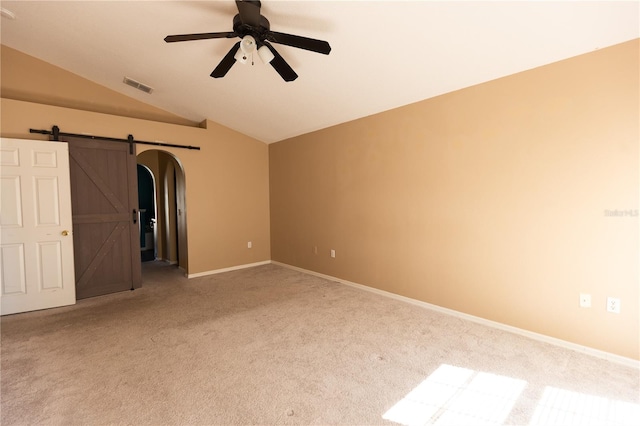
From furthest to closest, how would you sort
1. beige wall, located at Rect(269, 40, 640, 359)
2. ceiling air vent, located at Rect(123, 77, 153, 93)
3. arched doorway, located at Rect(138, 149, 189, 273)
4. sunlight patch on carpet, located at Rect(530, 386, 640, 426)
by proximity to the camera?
arched doorway, located at Rect(138, 149, 189, 273), ceiling air vent, located at Rect(123, 77, 153, 93), beige wall, located at Rect(269, 40, 640, 359), sunlight patch on carpet, located at Rect(530, 386, 640, 426)

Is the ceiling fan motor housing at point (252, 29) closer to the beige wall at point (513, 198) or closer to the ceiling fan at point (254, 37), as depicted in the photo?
the ceiling fan at point (254, 37)

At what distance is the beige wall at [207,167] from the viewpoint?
12.4 ft

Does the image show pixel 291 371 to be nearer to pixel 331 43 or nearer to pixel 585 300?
pixel 585 300

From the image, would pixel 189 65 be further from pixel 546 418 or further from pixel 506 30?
pixel 546 418

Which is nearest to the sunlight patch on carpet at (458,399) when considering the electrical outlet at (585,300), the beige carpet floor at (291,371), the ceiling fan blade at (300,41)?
the beige carpet floor at (291,371)

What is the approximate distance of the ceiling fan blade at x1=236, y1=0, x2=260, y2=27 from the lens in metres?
1.93

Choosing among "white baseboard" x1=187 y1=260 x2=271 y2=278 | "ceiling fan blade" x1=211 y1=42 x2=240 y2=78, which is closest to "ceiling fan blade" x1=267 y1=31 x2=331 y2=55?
"ceiling fan blade" x1=211 y1=42 x2=240 y2=78

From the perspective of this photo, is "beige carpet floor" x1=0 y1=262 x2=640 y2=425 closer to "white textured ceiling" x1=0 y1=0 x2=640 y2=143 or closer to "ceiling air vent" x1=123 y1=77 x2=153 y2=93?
"white textured ceiling" x1=0 y1=0 x2=640 y2=143

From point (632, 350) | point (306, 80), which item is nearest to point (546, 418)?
point (632, 350)

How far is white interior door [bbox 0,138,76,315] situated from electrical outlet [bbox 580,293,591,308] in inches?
221

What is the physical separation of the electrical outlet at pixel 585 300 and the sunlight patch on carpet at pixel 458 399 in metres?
1.00

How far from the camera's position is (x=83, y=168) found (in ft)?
13.0

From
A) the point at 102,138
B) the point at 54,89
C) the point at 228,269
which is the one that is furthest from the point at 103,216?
the point at 228,269

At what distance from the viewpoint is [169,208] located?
5.98 m
